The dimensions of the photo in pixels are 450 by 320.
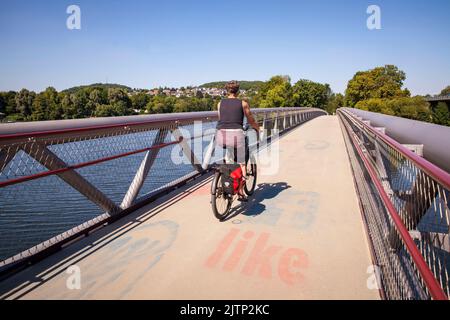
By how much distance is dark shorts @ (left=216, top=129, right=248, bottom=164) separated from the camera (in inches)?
164

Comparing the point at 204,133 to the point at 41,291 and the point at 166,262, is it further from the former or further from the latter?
the point at 41,291

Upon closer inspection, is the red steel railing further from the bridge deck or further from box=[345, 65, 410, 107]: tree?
box=[345, 65, 410, 107]: tree

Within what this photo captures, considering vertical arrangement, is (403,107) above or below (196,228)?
above

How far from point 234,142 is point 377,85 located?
79.5 m

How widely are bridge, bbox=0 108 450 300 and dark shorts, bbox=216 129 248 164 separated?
35.7 inches

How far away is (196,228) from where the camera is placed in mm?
3812

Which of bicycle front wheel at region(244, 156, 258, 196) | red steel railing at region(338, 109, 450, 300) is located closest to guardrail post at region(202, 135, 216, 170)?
bicycle front wheel at region(244, 156, 258, 196)

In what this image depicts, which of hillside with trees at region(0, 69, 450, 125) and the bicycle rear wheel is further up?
hillside with trees at region(0, 69, 450, 125)

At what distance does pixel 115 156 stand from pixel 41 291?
1.71 m

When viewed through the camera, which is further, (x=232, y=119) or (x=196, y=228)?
(x=232, y=119)

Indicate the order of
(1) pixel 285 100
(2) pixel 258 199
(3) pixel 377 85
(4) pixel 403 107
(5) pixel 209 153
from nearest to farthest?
(2) pixel 258 199 → (5) pixel 209 153 → (4) pixel 403 107 → (3) pixel 377 85 → (1) pixel 285 100

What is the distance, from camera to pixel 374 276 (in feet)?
8.85

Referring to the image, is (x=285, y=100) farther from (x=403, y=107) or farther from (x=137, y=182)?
(x=137, y=182)

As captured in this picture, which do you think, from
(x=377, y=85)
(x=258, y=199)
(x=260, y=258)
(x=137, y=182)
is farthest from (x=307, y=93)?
(x=260, y=258)
